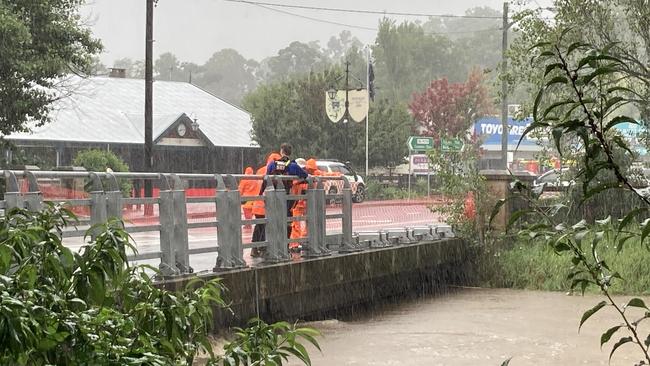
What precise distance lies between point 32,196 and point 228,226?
350 cm

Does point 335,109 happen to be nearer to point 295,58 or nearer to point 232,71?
point 295,58

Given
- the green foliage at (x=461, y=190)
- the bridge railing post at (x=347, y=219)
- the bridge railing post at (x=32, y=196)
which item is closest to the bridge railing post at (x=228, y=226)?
the bridge railing post at (x=32, y=196)

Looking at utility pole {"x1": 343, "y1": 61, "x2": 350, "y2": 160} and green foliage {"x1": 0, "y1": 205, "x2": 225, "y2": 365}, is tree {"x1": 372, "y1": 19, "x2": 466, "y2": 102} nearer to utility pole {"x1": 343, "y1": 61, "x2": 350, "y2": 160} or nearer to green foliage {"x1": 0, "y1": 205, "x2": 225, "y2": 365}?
utility pole {"x1": 343, "y1": 61, "x2": 350, "y2": 160}

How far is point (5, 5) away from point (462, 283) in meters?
11.1

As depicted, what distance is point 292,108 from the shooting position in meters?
51.7

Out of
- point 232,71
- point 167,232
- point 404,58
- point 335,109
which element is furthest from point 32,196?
point 232,71

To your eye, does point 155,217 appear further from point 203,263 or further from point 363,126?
point 363,126

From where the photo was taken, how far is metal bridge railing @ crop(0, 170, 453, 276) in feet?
30.2

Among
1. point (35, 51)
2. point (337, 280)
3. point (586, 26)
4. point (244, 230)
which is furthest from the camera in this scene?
point (35, 51)

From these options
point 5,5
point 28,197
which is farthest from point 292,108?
point 28,197

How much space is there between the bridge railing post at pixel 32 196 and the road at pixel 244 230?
0.76 meters

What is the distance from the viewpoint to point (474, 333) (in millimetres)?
14641

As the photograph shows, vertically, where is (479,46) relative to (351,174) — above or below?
above

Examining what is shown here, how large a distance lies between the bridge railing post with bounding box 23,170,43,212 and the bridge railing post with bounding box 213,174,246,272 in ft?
10.2
